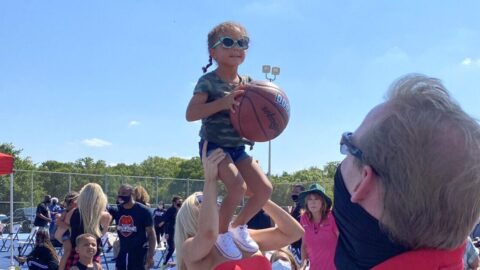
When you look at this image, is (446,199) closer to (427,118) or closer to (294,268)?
(427,118)

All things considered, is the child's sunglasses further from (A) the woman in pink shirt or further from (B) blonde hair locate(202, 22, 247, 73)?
(A) the woman in pink shirt

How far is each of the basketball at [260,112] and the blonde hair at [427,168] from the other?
5.88 ft

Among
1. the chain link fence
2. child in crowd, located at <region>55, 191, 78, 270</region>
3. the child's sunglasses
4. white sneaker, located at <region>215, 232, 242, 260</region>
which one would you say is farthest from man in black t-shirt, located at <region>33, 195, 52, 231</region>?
white sneaker, located at <region>215, 232, 242, 260</region>

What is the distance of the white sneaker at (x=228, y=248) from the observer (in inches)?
117

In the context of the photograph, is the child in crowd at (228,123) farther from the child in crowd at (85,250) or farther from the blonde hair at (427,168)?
the child in crowd at (85,250)

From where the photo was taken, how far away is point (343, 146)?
5.26 feet

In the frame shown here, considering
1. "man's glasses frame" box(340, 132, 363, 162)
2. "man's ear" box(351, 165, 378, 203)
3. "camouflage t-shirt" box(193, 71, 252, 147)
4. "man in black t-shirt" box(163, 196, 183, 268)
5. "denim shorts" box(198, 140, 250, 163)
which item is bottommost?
"man in black t-shirt" box(163, 196, 183, 268)

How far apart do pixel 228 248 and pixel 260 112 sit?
81 centimetres

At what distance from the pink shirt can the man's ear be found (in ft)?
13.4

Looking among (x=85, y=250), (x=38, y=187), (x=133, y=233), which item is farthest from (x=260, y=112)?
(x=38, y=187)

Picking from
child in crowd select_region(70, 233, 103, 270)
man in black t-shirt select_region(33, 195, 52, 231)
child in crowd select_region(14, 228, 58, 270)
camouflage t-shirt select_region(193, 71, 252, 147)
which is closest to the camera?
camouflage t-shirt select_region(193, 71, 252, 147)

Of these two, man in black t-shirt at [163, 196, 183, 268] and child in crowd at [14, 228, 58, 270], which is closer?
child in crowd at [14, 228, 58, 270]

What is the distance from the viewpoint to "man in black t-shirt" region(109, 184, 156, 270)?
858 cm

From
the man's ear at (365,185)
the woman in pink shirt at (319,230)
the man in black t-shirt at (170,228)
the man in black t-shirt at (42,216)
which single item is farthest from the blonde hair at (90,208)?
the man in black t-shirt at (42,216)
